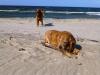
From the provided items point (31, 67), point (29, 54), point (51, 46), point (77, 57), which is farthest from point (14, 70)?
point (51, 46)

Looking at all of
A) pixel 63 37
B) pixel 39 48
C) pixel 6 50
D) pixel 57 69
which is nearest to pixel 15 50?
pixel 6 50

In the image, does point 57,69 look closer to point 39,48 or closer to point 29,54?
point 29,54

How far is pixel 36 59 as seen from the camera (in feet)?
26.5

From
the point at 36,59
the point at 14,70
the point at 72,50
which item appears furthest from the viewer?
the point at 72,50

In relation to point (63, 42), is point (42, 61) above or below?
below

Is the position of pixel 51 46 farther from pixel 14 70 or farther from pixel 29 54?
pixel 14 70

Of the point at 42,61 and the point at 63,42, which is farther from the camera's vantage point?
the point at 63,42

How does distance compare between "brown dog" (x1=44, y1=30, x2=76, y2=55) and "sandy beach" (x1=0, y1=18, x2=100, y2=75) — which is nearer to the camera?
"sandy beach" (x1=0, y1=18, x2=100, y2=75)

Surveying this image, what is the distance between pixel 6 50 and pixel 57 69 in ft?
7.27

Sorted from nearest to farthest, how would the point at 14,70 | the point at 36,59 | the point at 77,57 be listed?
the point at 14,70, the point at 36,59, the point at 77,57

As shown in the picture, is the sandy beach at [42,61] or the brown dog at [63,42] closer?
the sandy beach at [42,61]

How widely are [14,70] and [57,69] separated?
3.45 ft

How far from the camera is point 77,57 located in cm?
865

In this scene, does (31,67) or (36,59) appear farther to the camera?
(36,59)
